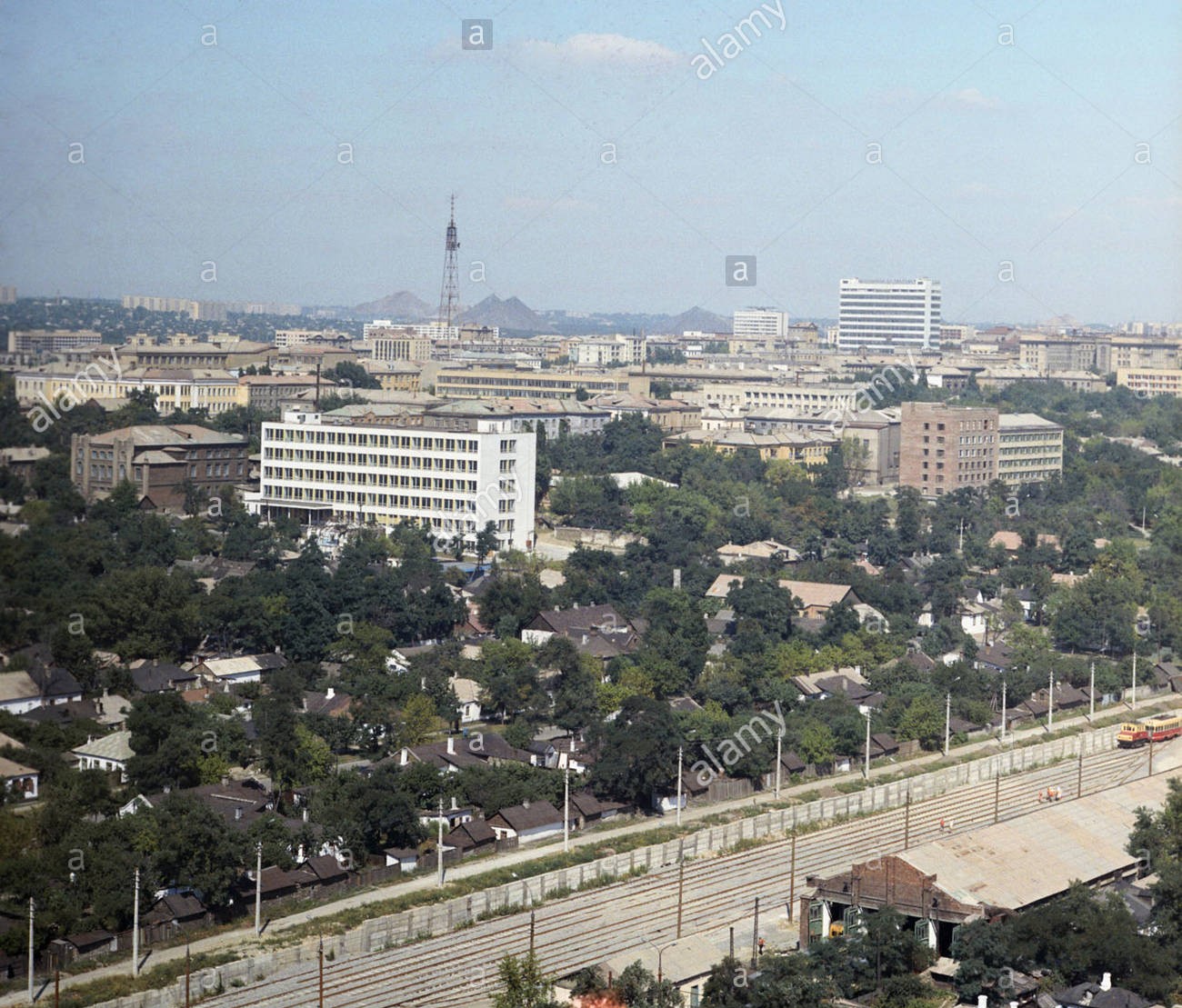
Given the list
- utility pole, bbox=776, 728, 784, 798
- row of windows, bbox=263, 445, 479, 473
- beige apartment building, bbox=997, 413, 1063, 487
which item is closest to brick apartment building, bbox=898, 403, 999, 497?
beige apartment building, bbox=997, 413, 1063, 487

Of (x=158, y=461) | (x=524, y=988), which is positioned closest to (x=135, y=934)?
(x=524, y=988)

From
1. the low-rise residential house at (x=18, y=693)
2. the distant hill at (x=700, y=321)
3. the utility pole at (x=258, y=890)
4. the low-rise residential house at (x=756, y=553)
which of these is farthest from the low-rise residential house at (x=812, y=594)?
the distant hill at (x=700, y=321)

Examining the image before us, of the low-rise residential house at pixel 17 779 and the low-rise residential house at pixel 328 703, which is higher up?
the low-rise residential house at pixel 328 703

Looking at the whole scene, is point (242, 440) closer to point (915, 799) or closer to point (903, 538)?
point (903, 538)

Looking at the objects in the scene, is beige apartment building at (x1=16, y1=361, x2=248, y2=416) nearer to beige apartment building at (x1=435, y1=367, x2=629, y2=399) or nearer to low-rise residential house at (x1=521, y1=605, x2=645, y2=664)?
beige apartment building at (x1=435, y1=367, x2=629, y2=399)

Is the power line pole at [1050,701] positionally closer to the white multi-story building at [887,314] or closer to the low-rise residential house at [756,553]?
the low-rise residential house at [756,553]
